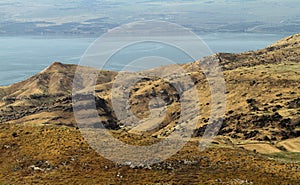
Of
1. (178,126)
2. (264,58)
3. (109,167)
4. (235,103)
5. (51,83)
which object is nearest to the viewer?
(109,167)

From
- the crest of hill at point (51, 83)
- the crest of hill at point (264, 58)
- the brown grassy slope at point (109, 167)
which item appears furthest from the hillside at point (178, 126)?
the crest of hill at point (51, 83)

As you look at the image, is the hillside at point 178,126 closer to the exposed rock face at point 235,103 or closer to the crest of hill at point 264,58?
the exposed rock face at point 235,103

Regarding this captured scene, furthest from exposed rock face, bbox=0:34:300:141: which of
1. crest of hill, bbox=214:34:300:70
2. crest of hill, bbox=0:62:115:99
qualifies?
crest of hill, bbox=0:62:115:99

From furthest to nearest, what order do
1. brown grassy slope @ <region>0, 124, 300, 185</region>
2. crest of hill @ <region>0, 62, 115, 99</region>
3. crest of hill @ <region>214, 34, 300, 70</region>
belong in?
1. crest of hill @ <region>0, 62, 115, 99</region>
2. crest of hill @ <region>214, 34, 300, 70</region>
3. brown grassy slope @ <region>0, 124, 300, 185</region>

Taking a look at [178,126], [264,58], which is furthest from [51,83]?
[178,126]

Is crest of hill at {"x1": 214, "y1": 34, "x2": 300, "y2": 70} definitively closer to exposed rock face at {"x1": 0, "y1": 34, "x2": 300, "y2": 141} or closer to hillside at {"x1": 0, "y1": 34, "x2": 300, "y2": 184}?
exposed rock face at {"x1": 0, "y1": 34, "x2": 300, "y2": 141}

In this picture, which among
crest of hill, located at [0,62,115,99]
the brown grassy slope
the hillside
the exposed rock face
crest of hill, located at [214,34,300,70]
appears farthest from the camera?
crest of hill, located at [0,62,115,99]

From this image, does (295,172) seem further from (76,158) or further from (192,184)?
(76,158)

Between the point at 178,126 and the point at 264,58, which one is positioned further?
the point at 264,58

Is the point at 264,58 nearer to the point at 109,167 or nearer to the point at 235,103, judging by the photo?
the point at 235,103
